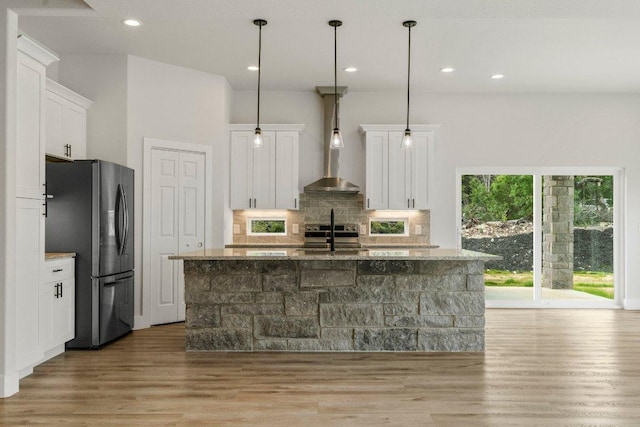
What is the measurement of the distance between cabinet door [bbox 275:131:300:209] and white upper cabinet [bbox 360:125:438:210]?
929 millimetres

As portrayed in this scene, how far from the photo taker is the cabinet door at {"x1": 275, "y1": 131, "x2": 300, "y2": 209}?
6664 millimetres

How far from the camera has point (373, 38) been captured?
4965 mm

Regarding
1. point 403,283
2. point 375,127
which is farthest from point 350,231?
point 403,283

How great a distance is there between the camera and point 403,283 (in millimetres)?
4469

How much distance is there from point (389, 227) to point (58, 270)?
13.6 ft

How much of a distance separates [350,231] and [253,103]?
2166 mm

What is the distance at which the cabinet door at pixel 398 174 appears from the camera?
6684 millimetres

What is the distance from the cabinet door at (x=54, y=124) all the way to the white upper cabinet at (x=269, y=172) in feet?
7.10

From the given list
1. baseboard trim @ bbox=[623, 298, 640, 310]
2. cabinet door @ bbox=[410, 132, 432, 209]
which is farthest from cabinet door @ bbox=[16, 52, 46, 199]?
baseboard trim @ bbox=[623, 298, 640, 310]

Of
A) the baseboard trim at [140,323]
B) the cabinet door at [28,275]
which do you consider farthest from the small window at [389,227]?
the cabinet door at [28,275]

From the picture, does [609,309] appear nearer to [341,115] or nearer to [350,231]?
[350,231]

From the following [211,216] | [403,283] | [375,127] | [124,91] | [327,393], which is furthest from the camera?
[375,127]

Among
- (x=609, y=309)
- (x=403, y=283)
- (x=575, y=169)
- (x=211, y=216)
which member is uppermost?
(x=575, y=169)

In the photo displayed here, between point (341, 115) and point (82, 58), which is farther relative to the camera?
point (341, 115)
